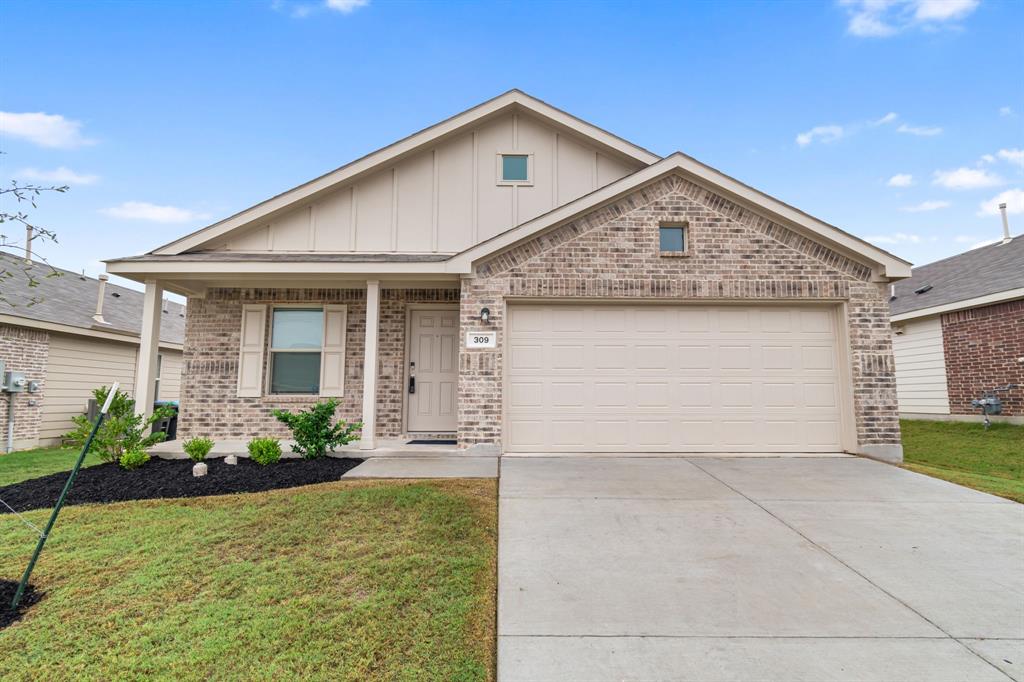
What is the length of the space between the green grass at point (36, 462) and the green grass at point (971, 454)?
503 inches

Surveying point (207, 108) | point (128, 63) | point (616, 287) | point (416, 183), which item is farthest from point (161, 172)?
point (616, 287)

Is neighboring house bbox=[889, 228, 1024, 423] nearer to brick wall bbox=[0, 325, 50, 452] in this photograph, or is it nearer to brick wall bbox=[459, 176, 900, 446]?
brick wall bbox=[459, 176, 900, 446]

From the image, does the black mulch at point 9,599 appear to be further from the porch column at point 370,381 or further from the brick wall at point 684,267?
the brick wall at point 684,267

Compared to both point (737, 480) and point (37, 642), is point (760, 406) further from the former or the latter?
point (37, 642)

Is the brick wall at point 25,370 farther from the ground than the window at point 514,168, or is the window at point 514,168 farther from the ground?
the window at point 514,168

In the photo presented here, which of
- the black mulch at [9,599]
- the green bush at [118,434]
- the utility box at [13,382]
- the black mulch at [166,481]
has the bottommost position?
the black mulch at [9,599]

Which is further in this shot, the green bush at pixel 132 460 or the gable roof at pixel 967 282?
the gable roof at pixel 967 282

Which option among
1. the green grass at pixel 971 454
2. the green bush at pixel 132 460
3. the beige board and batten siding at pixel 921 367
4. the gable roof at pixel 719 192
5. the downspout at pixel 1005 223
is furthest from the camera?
the downspout at pixel 1005 223

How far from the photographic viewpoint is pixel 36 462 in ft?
27.8

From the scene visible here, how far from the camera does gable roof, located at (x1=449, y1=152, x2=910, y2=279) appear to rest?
7121 millimetres

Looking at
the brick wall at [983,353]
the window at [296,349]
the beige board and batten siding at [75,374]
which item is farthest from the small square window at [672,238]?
the beige board and batten siding at [75,374]

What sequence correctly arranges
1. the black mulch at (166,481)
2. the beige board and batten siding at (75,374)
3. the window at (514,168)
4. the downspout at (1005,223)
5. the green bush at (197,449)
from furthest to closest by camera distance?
1. the downspout at (1005,223)
2. the beige board and batten siding at (75,374)
3. the window at (514,168)
4. the green bush at (197,449)
5. the black mulch at (166,481)

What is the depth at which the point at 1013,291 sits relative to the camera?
33.7 ft

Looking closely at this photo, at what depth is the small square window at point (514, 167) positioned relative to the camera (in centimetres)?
902
